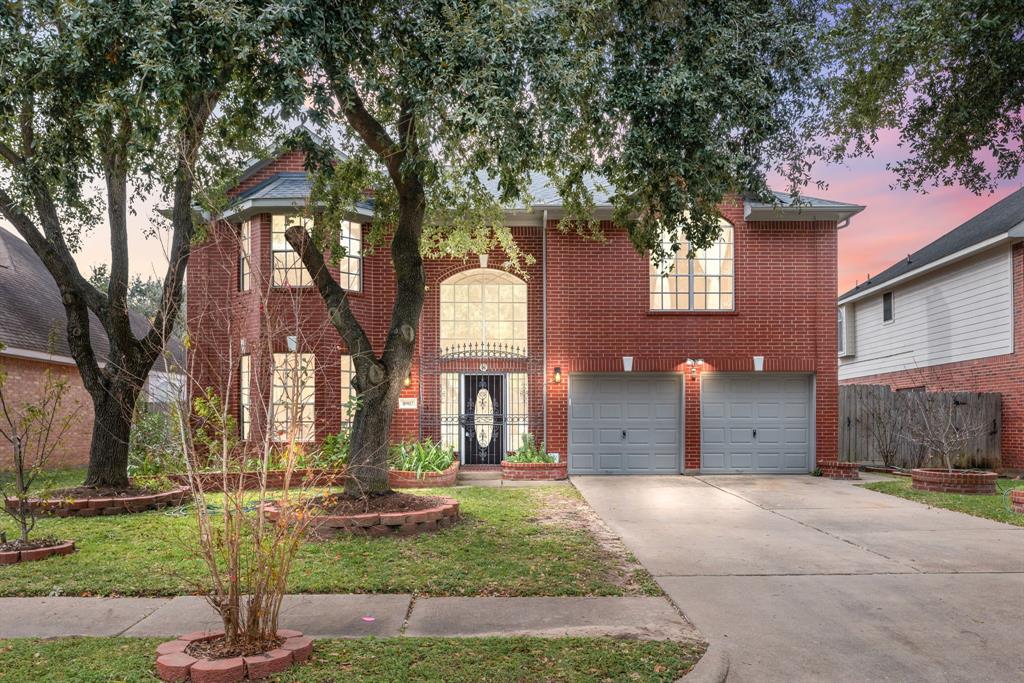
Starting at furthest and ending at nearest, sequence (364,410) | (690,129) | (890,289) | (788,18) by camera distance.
A: (890,289) < (364,410) < (788,18) < (690,129)

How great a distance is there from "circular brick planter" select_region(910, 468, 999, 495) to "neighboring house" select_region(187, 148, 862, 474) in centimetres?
320

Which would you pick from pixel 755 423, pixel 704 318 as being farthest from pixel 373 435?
pixel 755 423

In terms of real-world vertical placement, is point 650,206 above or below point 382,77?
below

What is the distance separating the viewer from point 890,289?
915 inches

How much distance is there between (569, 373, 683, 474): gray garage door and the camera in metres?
17.0

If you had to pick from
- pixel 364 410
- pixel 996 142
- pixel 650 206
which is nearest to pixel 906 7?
pixel 996 142

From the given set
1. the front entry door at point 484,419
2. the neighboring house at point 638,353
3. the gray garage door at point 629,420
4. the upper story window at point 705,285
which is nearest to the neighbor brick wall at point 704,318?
the neighboring house at point 638,353

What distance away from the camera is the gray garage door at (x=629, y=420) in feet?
55.8

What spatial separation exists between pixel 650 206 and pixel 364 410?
14.1ft

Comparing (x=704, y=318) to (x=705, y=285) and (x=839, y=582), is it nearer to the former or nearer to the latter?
(x=705, y=285)

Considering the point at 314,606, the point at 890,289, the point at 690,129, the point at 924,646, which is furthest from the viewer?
the point at 890,289

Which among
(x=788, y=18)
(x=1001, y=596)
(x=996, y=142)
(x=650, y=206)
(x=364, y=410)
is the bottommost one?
(x=1001, y=596)

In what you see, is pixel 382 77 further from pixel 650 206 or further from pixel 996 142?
pixel 996 142

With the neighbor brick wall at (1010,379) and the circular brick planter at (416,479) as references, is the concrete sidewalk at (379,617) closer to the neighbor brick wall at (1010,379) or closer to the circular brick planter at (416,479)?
the circular brick planter at (416,479)
